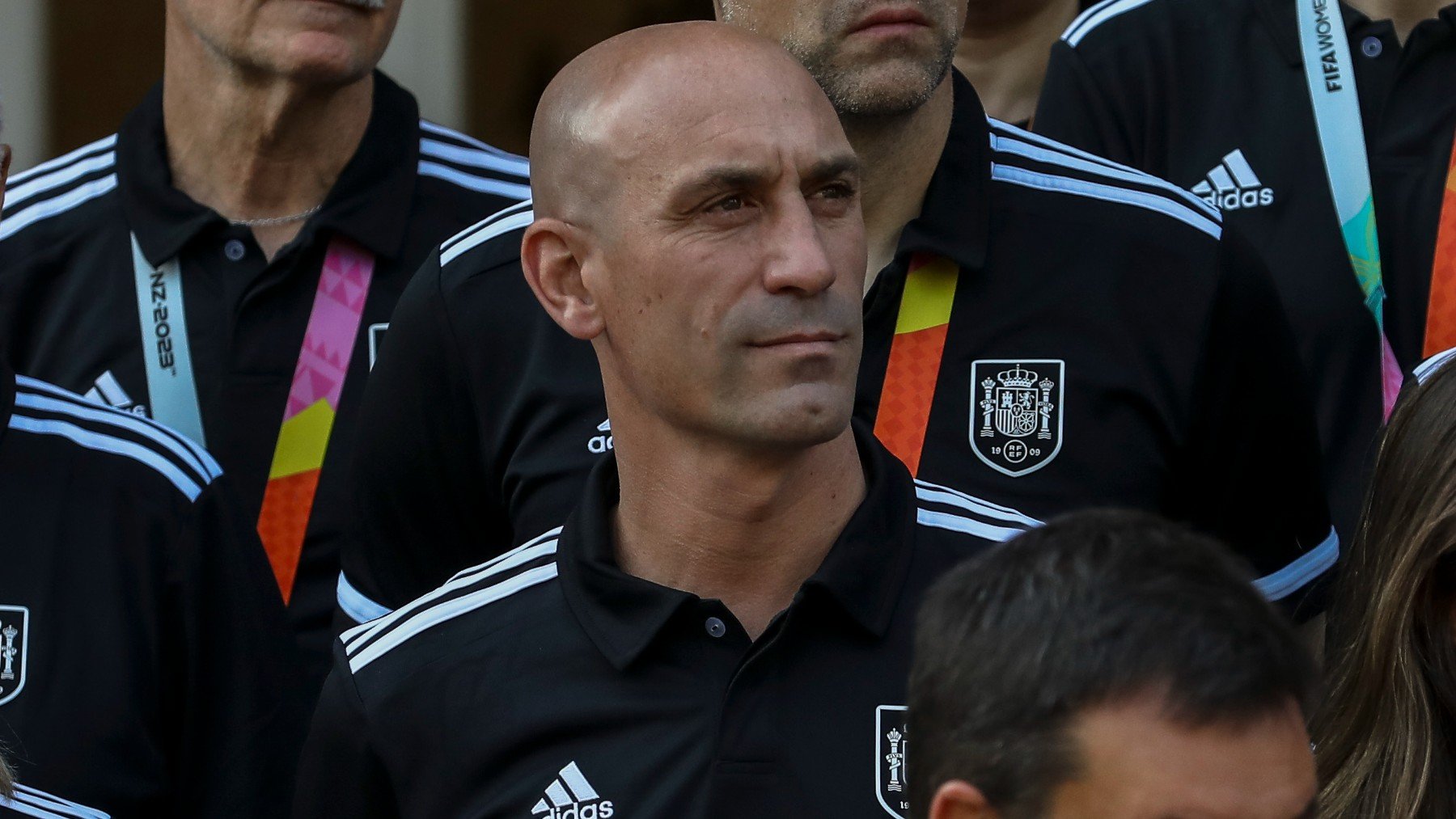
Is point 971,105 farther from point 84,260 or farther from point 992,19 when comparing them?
point 84,260

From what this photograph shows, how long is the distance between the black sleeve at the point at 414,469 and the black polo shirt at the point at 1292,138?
3.66ft

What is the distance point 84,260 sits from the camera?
3.89 metres

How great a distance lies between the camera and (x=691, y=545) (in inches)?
103

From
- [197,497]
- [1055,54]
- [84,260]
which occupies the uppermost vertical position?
[1055,54]

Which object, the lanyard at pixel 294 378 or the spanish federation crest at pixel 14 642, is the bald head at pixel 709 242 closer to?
the spanish federation crest at pixel 14 642

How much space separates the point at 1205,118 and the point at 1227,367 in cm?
64

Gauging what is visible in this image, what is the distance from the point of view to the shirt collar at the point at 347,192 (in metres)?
3.84

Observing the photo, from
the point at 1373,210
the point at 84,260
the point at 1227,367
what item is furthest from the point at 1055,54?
the point at 84,260

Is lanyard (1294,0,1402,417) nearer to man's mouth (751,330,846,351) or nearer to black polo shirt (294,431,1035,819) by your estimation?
black polo shirt (294,431,1035,819)

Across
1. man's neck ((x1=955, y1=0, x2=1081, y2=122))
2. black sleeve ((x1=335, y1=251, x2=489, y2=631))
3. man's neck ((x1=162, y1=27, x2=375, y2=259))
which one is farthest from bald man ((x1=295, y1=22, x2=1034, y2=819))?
man's neck ((x1=955, y1=0, x2=1081, y2=122))

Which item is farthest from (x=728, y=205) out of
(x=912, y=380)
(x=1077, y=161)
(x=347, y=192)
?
(x=347, y=192)

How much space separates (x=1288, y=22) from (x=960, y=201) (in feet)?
2.45

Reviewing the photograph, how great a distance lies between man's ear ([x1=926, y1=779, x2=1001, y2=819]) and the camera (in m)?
1.77

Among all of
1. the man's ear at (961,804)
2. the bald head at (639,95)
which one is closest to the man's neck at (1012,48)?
the bald head at (639,95)
